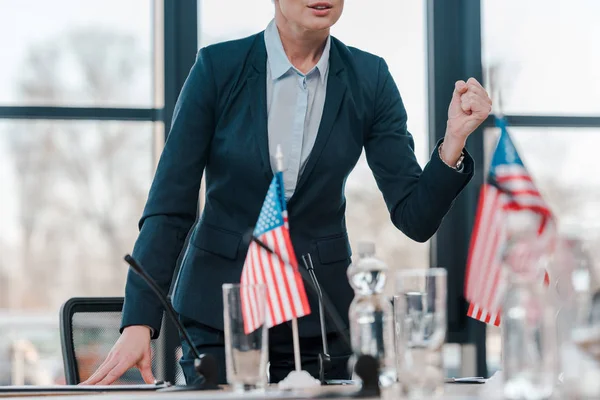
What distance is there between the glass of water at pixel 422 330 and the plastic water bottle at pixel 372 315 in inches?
2.1

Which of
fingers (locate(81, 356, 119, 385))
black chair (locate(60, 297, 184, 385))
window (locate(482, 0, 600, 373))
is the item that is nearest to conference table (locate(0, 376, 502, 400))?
fingers (locate(81, 356, 119, 385))

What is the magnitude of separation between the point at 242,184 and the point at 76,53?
73.4 inches

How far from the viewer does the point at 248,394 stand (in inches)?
55.4

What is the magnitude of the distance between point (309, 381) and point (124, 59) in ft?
7.88

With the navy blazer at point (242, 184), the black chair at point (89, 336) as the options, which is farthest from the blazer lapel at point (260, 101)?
the black chair at point (89, 336)

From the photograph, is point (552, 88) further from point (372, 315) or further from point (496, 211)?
point (372, 315)

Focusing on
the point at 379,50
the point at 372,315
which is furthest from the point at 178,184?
the point at 379,50

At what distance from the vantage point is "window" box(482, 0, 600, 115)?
388 centimetres

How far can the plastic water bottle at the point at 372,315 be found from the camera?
1.48 m

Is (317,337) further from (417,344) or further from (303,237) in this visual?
Answer: (417,344)

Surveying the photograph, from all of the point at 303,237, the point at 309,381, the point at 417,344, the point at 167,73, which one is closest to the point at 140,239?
the point at 303,237

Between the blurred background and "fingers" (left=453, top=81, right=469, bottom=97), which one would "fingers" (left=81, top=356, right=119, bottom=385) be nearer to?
"fingers" (left=453, top=81, right=469, bottom=97)

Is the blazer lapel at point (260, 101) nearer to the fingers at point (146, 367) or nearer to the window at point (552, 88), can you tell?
the fingers at point (146, 367)

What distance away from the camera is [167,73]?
3670mm
